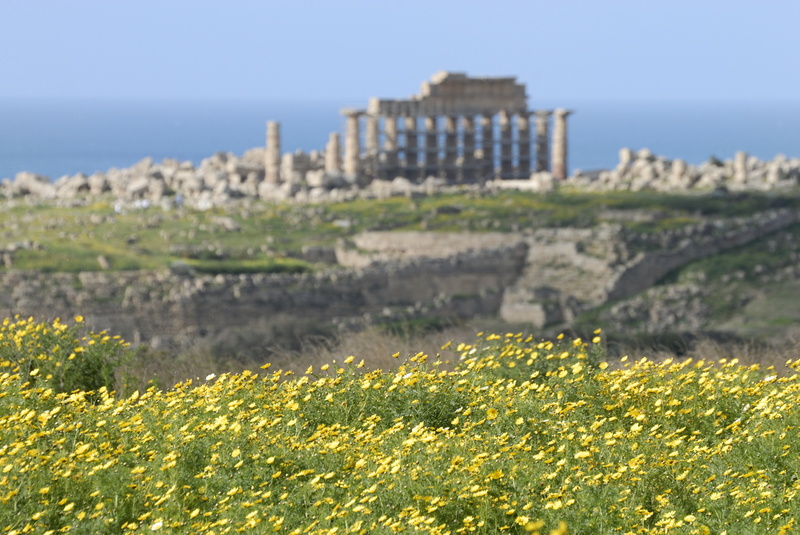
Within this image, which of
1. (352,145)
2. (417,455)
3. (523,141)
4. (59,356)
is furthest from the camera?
(523,141)

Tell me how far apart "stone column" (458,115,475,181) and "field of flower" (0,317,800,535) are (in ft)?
153

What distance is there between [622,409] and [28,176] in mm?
42871

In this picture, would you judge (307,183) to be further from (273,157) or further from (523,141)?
(523,141)

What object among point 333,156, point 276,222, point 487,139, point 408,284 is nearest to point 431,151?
point 487,139

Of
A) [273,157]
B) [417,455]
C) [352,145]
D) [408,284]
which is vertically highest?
[417,455]

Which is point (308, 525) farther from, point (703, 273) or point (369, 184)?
point (369, 184)

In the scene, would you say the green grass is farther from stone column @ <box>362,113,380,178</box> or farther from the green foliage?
the green foliage

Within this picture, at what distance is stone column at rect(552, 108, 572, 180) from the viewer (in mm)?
57375

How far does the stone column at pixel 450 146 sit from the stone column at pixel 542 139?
146 inches

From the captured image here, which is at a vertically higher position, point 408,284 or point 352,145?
point 352,145

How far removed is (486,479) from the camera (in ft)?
29.6

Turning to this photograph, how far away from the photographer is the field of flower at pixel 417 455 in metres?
8.79

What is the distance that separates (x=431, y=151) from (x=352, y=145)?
16.3 feet

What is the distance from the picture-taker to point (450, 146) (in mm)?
58719
